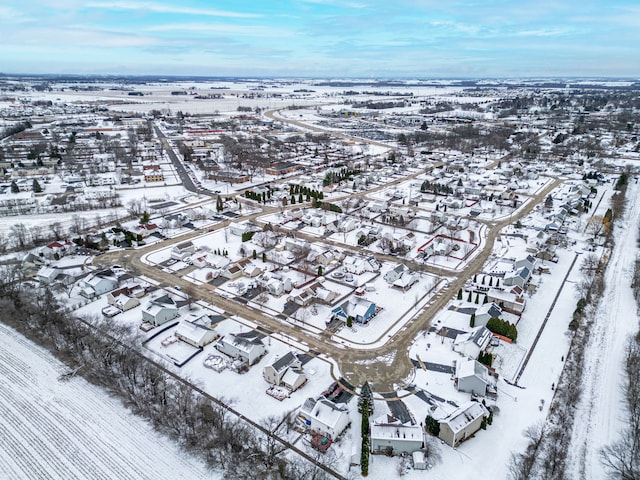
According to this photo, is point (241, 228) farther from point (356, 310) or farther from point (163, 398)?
point (163, 398)

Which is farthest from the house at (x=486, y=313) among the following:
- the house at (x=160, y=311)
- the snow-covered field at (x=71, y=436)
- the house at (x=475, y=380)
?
the house at (x=160, y=311)

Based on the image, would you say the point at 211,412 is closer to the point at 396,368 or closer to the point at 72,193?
the point at 396,368

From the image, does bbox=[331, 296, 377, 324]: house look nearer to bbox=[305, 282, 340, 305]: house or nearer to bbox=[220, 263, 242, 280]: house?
bbox=[305, 282, 340, 305]: house

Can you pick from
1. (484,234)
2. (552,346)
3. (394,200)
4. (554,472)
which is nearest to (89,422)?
(554,472)

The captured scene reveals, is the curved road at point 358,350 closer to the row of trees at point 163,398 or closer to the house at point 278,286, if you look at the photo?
the house at point 278,286

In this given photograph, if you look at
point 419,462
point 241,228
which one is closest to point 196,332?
point 419,462
